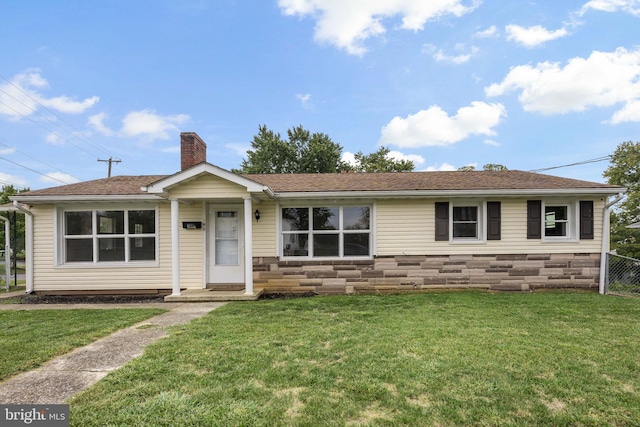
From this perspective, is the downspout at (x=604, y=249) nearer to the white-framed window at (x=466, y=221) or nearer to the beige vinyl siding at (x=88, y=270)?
the white-framed window at (x=466, y=221)

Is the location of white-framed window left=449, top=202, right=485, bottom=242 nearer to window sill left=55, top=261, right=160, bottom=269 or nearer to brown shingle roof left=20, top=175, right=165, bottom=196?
window sill left=55, top=261, right=160, bottom=269

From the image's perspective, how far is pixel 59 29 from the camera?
1159cm

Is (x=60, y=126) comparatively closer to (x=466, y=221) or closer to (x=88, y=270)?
(x=88, y=270)

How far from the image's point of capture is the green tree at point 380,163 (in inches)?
1156

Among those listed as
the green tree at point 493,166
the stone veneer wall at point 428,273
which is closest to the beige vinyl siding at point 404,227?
the stone veneer wall at point 428,273

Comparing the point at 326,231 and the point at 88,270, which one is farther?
the point at 326,231

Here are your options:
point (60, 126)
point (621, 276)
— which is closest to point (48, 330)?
point (621, 276)

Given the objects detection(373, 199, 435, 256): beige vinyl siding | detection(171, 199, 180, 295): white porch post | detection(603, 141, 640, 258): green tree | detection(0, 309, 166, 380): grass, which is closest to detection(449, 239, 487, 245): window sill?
detection(373, 199, 435, 256): beige vinyl siding

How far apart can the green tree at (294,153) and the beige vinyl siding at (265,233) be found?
1987 centimetres

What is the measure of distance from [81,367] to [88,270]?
595 cm

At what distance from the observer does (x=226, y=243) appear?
27.5ft

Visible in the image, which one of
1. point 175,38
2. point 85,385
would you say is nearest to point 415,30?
point 175,38

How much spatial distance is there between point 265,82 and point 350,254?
44.2 feet

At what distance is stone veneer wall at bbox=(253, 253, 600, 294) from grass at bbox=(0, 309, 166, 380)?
124 inches
